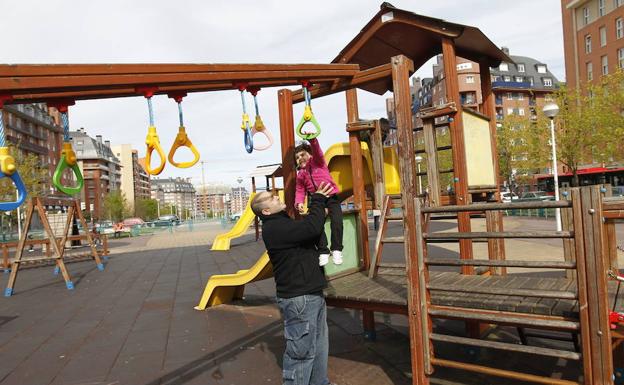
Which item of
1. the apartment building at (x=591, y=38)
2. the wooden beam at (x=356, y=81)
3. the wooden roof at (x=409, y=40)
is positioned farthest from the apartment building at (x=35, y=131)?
the wooden beam at (x=356, y=81)

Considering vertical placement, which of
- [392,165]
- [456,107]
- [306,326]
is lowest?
[306,326]

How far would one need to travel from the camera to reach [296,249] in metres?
3.26

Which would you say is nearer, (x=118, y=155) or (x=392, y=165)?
(x=392, y=165)

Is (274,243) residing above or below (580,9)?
below

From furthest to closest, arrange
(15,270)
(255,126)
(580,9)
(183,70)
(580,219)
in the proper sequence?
1. (580,9)
2. (15,270)
3. (255,126)
4. (183,70)
5. (580,219)

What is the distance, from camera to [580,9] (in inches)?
1794

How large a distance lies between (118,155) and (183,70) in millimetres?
143489

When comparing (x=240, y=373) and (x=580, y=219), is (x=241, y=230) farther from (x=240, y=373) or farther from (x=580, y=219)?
(x=580, y=219)

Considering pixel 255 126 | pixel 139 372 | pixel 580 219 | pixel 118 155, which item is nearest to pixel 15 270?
pixel 139 372

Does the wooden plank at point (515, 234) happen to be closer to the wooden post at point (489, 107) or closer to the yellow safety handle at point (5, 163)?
the yellow safety handle at point (5, 163)

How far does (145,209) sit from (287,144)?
116 metres

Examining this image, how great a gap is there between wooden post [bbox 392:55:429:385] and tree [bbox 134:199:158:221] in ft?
366

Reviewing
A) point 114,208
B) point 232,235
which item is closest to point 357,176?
point 232,235

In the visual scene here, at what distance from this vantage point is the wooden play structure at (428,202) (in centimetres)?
254
